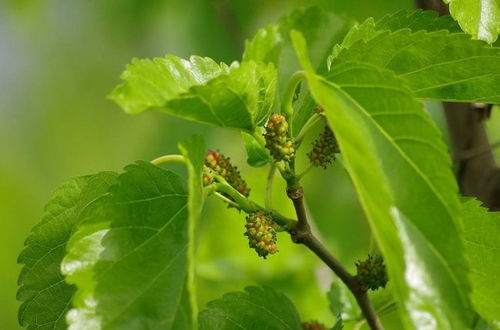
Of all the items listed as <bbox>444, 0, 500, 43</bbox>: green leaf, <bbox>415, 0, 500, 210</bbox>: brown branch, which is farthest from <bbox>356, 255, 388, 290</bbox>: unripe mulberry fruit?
<bbox>415, 0, 500, 210</bbox>: brown branch

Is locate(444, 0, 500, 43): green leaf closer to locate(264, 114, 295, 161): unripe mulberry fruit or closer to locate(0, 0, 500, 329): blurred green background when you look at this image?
locate(264, 114, 295, 161): unripe mulberry fruit

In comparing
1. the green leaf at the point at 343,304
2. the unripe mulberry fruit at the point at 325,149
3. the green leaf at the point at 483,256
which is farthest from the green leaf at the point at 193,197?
the green leaf at the point at 343,304

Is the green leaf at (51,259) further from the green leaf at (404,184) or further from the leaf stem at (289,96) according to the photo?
the green leaf at (404,184)

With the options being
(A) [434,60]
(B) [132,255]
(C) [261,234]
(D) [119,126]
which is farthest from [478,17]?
(D) [119,126]

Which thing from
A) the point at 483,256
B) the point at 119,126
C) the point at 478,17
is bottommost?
the point at 483,256

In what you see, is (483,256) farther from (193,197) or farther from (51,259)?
(51,259)

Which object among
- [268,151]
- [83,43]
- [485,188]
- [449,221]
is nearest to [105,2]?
[83,43]
